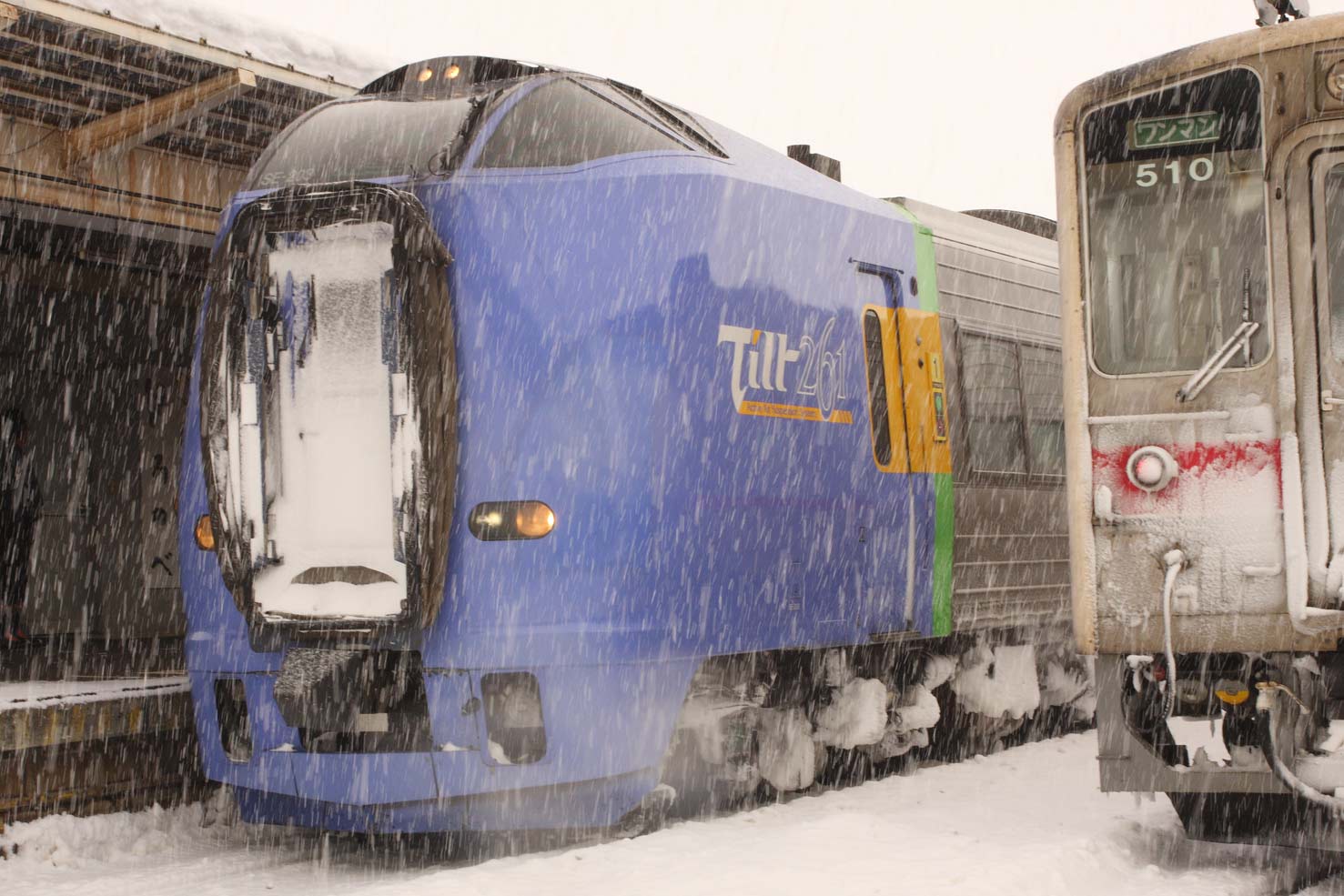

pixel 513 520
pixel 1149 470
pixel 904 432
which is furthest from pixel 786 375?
pixel 1149 470

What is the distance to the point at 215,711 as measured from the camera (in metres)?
7.07

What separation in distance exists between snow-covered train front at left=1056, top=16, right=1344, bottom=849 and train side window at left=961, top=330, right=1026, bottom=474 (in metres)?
2.66

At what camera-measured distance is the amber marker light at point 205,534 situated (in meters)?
7.07

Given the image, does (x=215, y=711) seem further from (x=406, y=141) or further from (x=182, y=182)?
(x=182, y=182)

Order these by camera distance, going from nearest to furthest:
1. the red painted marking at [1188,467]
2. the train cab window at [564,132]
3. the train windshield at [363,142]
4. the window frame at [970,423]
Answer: the red painted marking at [1188,467] → the train cab window at [564,132] → the train windshield at [363,142] → the window frame at [970,423]

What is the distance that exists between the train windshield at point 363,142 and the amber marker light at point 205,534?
1551 mm

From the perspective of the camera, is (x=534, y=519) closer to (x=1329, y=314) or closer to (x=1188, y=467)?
(x=1188, y=467)

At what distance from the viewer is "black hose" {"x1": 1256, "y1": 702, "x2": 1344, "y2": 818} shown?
18.7 ft

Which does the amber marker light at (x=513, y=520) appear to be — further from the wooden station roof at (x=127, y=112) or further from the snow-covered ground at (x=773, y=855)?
the wooden station roof at (x=127, y=112)

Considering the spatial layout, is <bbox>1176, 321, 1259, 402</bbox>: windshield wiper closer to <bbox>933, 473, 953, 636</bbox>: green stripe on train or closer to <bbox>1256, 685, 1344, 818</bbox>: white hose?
<bbox>1256, 685, 1344, 818</bbox>: white hose

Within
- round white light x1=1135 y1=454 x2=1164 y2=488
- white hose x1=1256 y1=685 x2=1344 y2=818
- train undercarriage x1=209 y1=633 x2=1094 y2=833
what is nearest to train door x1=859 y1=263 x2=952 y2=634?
train undercarriage x1=209 y1=633 x2=1094 y2=833

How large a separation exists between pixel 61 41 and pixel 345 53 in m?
1.84

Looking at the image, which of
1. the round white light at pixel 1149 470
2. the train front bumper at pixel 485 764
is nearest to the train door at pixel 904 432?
the train front bumper at pixel 485 764

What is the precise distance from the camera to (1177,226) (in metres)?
6.18
